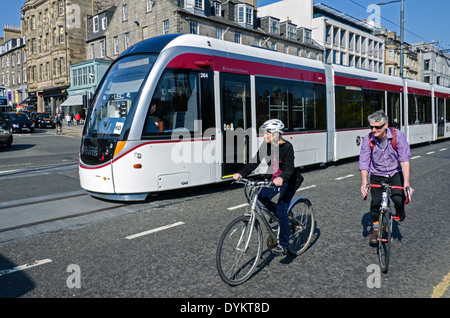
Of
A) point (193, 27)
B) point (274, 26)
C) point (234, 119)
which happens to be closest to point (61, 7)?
point (193, 27)

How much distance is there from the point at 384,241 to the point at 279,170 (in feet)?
4.53

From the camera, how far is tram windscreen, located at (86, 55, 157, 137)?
22.9 feet

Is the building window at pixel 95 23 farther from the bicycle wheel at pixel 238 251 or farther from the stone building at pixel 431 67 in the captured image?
the stone building at pixel 431 67

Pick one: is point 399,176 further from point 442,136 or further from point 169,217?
point 442,136

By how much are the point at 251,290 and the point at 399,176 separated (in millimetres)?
2245

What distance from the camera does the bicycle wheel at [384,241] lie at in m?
3.96

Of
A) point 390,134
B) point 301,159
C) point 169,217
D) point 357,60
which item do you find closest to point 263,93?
point 301,159

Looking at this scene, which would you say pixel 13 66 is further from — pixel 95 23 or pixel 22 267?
pixel 22 267

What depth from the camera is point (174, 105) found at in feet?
23.7

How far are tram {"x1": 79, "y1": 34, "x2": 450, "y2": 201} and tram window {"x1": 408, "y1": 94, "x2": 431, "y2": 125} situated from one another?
338 inches

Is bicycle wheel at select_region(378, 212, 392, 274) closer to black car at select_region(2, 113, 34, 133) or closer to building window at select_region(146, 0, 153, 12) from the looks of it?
black car at select_region(2, 113, 34, 133)

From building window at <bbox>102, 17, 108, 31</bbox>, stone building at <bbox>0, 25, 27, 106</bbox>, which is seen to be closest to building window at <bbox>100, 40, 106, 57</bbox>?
building window at <bbox>102, 17, 108, 31</bbox>
